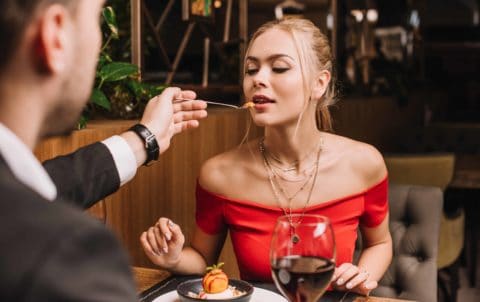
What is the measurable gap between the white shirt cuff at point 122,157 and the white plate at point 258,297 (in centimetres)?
29

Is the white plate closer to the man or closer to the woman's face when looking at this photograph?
A: the woman's face

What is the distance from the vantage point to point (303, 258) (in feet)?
4.19

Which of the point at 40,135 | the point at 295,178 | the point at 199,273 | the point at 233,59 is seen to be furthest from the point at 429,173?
the point at 40,135

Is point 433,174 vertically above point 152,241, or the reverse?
point 152,241

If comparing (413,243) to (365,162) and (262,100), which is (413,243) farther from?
(262,100)

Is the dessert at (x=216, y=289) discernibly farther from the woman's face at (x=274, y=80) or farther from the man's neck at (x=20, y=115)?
the man's neck at (x=20, y=115)

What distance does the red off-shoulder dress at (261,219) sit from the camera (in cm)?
214

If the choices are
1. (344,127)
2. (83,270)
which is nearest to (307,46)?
(83,270)

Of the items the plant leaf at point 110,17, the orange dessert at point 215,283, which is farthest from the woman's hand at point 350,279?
the plant leaf at point 110,17

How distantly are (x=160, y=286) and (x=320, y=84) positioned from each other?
922 mm

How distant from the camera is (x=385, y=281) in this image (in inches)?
98.2

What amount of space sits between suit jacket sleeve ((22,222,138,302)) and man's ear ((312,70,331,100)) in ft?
5.38

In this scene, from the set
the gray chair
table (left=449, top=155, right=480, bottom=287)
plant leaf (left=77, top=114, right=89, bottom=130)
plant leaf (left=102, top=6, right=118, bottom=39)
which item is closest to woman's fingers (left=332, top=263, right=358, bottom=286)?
the gray chair

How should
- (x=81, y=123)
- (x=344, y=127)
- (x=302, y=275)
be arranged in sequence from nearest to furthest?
(x=302, y=275)
(x=81, y=123)
(x=344, y=127)
